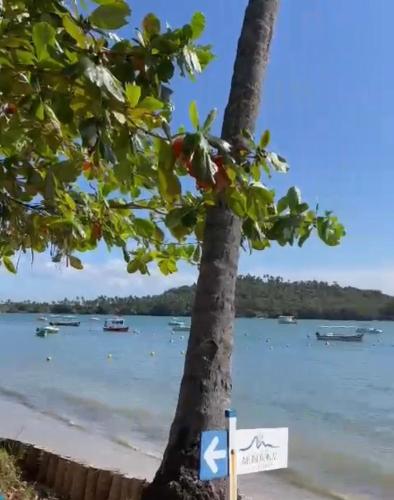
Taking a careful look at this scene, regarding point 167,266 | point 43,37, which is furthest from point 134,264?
point 43,37

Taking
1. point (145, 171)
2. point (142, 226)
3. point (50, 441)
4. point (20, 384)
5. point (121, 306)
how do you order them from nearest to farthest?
point (145, 171), point (142, 226), point (50, 441), point (20, 384), point (121, 306)

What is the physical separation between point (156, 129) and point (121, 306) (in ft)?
383

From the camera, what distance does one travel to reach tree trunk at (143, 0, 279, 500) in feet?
11.4

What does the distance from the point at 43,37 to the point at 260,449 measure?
2.21 meters

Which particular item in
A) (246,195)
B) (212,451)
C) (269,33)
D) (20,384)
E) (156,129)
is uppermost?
(269,33)

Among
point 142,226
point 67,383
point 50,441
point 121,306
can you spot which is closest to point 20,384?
point 67,383

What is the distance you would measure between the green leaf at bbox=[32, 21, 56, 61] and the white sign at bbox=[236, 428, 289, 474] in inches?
77.9

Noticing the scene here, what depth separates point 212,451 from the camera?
3.12 metres

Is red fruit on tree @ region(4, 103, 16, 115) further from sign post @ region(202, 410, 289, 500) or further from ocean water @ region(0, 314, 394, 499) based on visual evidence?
ocean water @ region(0, 314, 394, 499)

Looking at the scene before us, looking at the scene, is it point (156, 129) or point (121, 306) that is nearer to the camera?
point (156, 129)

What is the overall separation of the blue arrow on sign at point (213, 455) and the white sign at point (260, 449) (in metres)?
0.07

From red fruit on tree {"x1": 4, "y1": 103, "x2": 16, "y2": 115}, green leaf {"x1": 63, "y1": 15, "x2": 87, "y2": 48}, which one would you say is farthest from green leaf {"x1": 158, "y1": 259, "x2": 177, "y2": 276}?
green leaf {"x1": 63, "y1": 15, "x2": 87, "y2": 48}

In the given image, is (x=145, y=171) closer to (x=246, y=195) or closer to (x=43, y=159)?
(x=246, y=195)

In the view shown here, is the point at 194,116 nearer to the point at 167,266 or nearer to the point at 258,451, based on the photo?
the point at 258,451
